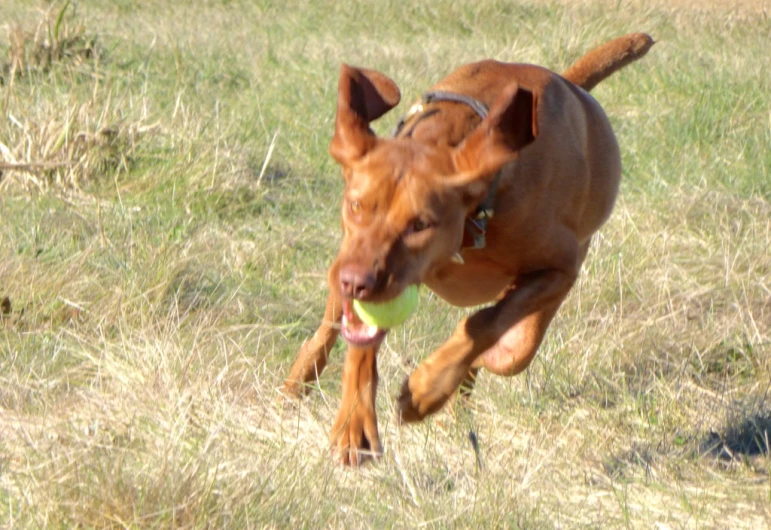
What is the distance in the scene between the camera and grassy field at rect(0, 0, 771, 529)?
10.1 feet

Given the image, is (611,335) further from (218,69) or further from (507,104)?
(218,69)

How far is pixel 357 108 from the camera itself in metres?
3.46

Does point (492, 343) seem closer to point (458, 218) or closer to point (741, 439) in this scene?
point (458, 218)

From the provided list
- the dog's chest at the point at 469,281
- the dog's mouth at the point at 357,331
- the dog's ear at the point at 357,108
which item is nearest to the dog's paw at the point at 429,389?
the dog's mouth at the point at 357,331

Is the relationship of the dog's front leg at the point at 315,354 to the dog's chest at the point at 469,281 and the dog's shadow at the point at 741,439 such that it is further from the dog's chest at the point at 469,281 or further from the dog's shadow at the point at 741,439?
the dog's shadow at the point at 741,439

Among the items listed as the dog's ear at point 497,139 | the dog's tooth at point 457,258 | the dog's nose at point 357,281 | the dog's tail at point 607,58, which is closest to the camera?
the dog's nose at point 357,281

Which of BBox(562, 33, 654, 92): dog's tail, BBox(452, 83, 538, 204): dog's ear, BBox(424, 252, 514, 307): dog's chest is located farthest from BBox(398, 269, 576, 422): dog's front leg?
BBox(562, 33, 654, 92): dog's tail

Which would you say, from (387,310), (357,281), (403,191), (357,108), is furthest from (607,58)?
(357,281)

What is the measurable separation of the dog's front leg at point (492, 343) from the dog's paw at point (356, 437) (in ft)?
0.56

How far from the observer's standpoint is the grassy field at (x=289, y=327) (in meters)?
3.08

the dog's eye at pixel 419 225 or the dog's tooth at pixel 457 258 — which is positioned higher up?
the dog's eye at pixel 419 225

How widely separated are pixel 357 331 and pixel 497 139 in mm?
636

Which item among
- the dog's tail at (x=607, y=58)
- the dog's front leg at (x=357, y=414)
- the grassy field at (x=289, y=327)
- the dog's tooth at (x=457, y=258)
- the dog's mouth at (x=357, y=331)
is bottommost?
the grassy field at (x=289, y=327)

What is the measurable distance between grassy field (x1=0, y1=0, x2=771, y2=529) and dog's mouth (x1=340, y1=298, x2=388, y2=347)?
0.32m
